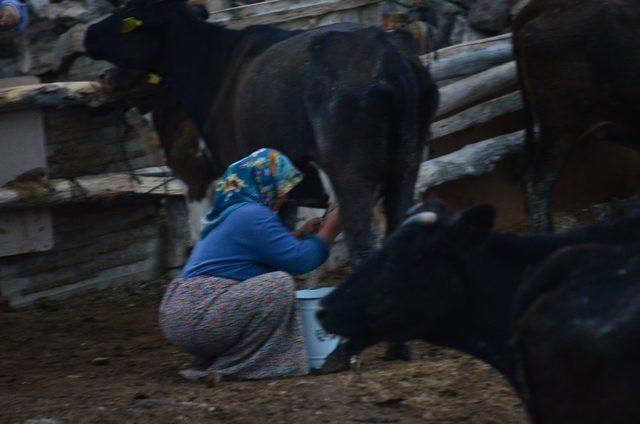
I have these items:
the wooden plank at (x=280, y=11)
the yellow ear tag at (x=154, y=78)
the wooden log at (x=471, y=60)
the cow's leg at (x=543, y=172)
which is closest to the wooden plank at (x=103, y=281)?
the yellow ear tag at (x=154, y=78)

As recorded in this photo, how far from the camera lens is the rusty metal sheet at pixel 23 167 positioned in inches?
332

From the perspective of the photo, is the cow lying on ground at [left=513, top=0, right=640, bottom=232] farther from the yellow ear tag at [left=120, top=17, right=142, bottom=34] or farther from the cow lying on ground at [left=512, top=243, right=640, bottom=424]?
the cow lying on ground at [left=512, top=243, right=640, bottom=424]

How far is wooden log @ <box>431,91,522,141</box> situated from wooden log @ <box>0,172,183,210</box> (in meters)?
1.88

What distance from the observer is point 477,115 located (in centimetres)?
924

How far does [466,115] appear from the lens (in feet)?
30.2

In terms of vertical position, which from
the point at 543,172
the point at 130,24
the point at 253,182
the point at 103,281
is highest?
the point at 130,24

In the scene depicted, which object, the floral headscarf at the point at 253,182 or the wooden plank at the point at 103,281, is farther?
the wooden plank at the point at 103,281

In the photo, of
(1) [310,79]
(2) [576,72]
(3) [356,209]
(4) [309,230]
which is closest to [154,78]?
(1) [310,79]

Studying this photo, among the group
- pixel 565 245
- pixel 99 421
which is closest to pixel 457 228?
pixel 565 245

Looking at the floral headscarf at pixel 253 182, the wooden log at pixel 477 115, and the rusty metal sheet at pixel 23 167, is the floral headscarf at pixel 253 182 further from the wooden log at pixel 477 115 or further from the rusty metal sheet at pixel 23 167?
the wooden log at pixel 477 115

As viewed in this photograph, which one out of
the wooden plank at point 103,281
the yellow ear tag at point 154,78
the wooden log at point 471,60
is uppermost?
the yellow ear tag at point 154,78

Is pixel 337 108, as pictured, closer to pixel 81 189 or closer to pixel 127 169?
pixel 81 189

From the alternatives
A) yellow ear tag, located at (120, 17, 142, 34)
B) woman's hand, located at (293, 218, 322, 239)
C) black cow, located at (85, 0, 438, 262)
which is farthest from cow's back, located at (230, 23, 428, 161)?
yellow ear tag, located at (120, 17, 142, 34)

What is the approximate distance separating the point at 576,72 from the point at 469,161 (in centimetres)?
156
